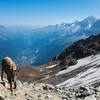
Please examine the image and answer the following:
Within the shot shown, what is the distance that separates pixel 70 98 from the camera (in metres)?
15.5

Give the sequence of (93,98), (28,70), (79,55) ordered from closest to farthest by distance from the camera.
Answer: (93,98) < (28,70) < (79,55)

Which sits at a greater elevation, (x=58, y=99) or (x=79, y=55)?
(x=79, y=55)

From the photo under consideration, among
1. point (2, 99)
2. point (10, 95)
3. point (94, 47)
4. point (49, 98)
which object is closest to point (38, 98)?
point (49, 98)

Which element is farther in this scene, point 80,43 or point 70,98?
point 80,43

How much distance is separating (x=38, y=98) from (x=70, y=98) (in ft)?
9.87

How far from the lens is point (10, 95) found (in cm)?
1452

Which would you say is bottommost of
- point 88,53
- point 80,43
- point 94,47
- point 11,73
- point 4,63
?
point 11,73

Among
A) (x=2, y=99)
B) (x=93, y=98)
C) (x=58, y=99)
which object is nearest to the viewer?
(x=2, y=99)

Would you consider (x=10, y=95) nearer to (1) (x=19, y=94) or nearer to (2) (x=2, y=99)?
(1) (x=19, y=94)

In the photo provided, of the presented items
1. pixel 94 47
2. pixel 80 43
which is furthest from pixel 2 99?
pixel 80 43

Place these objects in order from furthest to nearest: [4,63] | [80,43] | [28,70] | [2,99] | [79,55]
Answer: [80,43] → [79,55] → [28,70] → [4,63] → [2,99]

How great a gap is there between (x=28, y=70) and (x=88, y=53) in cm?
3701

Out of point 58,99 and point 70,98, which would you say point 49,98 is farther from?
point 70,98

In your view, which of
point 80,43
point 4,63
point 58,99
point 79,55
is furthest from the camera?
point 80,43
